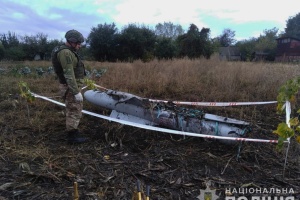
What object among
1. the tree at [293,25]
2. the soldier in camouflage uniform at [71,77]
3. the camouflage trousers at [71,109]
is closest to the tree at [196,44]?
the soldier in camouflage uniform at [71,77]

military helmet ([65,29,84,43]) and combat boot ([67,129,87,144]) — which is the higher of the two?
military helmet ([65,29,84,43])

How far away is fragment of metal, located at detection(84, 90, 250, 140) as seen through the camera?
13.7 ft

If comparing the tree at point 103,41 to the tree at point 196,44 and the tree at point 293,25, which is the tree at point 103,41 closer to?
the tree at point 196,44

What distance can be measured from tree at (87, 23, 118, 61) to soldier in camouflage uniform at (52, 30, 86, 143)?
22707mm

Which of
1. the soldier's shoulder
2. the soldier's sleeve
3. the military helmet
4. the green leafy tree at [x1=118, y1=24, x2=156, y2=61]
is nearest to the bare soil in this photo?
the soldier's sleeve

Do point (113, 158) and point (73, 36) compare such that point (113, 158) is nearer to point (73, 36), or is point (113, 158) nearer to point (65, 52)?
point (65, 52)

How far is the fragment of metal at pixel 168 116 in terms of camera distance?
4.17m

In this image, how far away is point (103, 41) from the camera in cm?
2688

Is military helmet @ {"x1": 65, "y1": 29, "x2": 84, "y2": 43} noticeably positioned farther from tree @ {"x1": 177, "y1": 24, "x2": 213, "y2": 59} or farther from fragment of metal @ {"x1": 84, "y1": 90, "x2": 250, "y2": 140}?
tree @ {"x1": 177, "y1": 24, "x2": 213, "y2": 59}

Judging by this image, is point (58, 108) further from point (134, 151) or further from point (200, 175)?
point (200, 175)

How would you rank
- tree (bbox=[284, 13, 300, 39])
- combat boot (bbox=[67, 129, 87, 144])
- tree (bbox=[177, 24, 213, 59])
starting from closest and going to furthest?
combat boot (bbox=[67, 129, 87, 144]) < tree (bbox=[177, 24, 213, 59]) < tree (bbox=[284, 13, 300, 39])

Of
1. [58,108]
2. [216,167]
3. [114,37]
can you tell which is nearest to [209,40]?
[114,37]

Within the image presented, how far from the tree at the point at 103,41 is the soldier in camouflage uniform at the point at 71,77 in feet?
74.5

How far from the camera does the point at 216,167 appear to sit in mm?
3699
